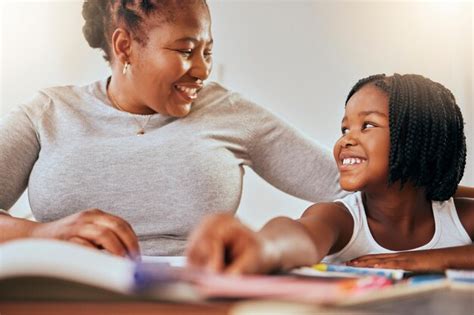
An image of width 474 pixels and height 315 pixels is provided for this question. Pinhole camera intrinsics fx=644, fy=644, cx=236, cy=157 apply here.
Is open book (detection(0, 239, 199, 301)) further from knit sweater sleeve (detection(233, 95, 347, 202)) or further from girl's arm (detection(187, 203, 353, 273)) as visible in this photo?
knit sweater sleeve (detection(233, 95, 347, 202))

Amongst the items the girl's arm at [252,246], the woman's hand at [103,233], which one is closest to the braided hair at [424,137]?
the girl's arm at [252,246]

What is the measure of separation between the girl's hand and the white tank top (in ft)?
0.43

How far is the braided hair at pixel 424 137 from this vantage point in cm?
110

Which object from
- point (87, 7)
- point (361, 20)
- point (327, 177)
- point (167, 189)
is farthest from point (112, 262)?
point (361, 20)

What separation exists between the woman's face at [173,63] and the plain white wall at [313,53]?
0.40 meters

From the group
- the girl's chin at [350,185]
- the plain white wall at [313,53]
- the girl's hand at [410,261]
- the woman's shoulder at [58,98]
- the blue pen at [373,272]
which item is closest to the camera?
the blue pen at [373,272]

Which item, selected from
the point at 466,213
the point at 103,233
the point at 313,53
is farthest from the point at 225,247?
the point at 313,53

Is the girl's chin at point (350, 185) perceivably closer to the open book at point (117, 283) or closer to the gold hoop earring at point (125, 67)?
the gold hoop earring at point (125, 67)

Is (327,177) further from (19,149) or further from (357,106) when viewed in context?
(19,149)

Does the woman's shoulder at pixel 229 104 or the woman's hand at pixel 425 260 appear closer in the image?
the woman's hand at pixel 425 260

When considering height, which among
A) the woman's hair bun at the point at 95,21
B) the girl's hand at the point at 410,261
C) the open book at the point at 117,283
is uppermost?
the woman's hair bun at the point at 95,21

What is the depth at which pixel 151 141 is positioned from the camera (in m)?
1.18

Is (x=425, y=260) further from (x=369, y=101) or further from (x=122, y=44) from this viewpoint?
(x=122, y=44)

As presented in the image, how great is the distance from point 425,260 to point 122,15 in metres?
0.73
